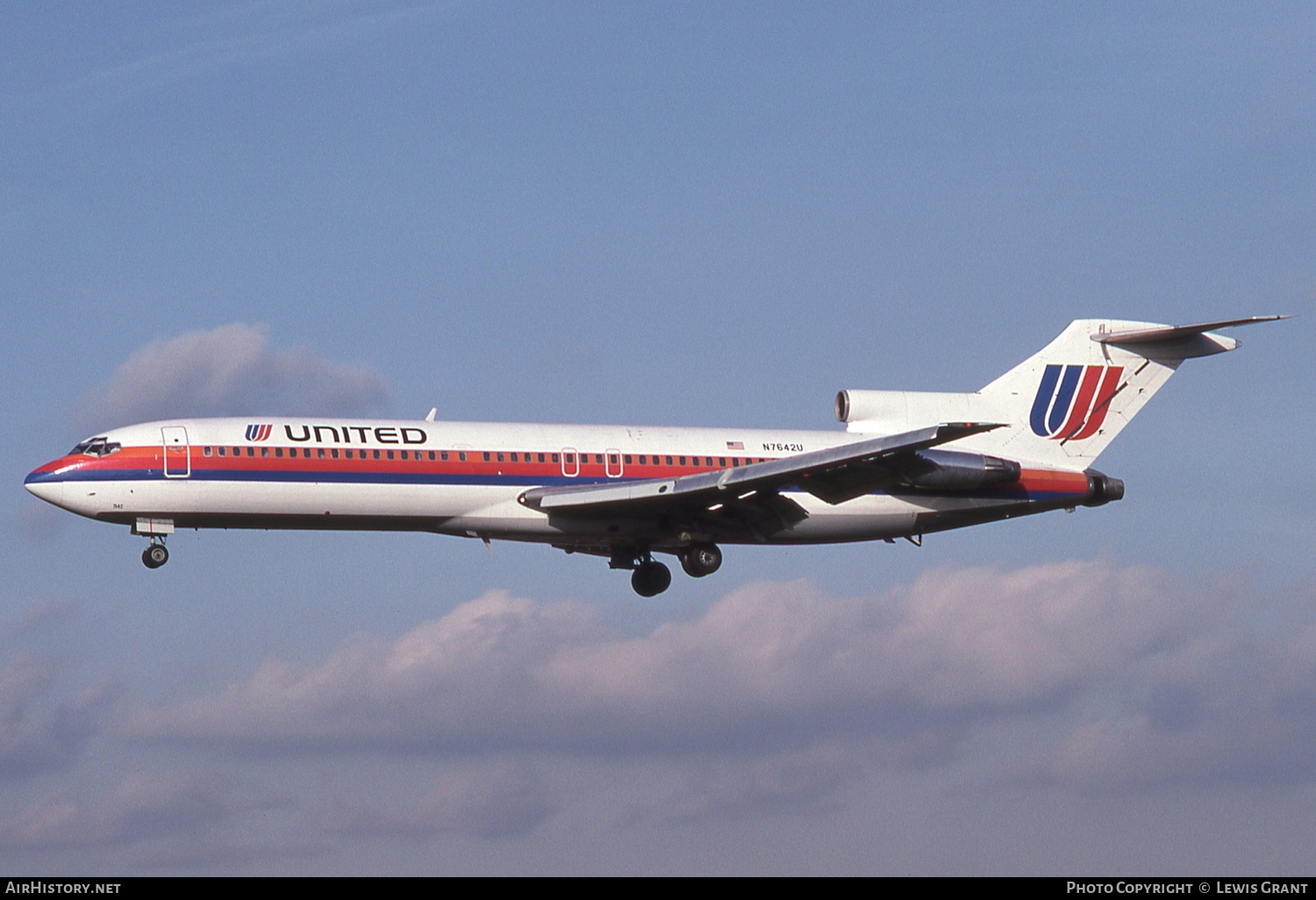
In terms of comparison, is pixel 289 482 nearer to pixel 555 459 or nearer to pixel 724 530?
pixel 555 459

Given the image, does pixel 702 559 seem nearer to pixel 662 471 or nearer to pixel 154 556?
pixel 662 471

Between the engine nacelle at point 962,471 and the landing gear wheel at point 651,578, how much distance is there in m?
7.30

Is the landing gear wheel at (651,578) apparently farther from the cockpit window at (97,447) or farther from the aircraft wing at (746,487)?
the cockpit window at (97,447)

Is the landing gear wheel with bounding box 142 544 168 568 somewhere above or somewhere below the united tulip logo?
below

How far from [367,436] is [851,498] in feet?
40.1

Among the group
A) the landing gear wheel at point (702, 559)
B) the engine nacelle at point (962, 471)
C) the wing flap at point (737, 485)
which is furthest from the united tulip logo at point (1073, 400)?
the landing gear wheel at point (702, 559)

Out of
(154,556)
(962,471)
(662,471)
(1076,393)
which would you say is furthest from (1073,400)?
(154,556)

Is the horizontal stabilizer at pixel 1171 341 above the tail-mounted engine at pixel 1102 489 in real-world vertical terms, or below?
above

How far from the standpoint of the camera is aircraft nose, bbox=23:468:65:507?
4447cm

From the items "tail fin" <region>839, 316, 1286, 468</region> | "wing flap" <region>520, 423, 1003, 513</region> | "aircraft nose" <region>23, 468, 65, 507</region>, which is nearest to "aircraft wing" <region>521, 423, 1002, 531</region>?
"wing flap" <region>520, 423, 1003, 513</region>

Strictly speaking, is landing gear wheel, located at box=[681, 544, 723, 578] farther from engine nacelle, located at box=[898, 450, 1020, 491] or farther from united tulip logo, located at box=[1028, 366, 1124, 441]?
united tulip logo, located at box=[1028, 366, 1124, 441]

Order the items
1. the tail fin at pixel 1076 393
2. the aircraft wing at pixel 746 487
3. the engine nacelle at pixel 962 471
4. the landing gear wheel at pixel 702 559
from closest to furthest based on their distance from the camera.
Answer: the aircraft wing at pixel 746 487, the engine nacelle at pixel 962 471, the landing gear wheel at pixel 702 559, the tail fin at pixel 1076 393

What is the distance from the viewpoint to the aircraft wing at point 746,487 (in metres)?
44.1

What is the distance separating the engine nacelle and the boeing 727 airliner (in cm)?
5
